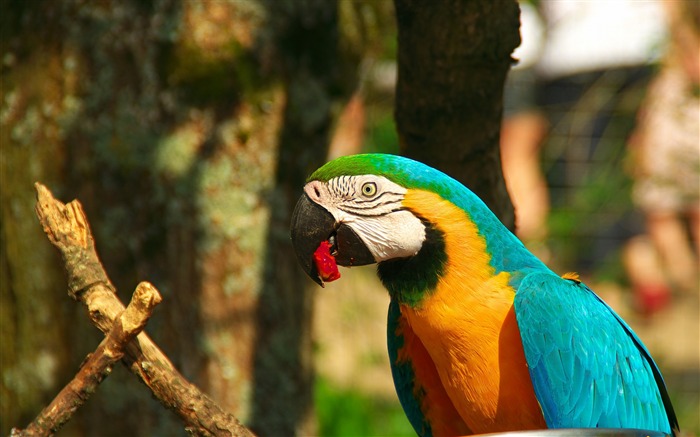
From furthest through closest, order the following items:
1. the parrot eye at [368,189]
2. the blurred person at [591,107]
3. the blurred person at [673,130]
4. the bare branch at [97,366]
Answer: the blurred person at [591,107] → the blurred person at [673,130] → the parrot eye at [368,189] → the bare branch at [97,366]

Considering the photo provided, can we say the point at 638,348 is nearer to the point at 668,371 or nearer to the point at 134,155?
the point at 134,155

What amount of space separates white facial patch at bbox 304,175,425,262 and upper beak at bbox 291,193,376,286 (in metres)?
0.01

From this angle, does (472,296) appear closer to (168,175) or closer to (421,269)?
(421,269)

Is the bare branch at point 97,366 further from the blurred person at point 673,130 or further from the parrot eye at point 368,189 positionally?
the blurred person at point 673,130

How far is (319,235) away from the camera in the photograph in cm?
Answer: 169

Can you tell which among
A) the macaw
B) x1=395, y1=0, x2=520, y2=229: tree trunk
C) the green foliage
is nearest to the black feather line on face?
the macaw

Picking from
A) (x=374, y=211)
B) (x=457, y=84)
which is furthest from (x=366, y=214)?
(x=457, y=84)

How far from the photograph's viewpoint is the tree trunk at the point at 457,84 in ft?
6.16

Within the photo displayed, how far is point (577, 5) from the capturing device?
15.9 feet

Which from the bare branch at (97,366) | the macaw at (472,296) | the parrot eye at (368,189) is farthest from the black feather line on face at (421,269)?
the bare branch at (97,366)

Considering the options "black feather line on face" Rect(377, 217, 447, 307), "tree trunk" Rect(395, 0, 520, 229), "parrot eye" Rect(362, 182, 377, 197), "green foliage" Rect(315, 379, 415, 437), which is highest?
"tree trunk" Rect(395, 0, 520, 229)

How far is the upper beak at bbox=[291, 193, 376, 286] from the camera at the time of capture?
5.52 ft

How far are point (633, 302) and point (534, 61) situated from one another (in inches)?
69.8

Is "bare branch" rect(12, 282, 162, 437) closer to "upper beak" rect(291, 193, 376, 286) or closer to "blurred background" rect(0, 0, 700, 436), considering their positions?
"upper beak" rect(291, 193, 376, 286)
